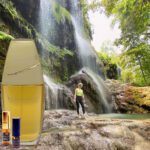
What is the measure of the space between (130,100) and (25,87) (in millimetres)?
16997

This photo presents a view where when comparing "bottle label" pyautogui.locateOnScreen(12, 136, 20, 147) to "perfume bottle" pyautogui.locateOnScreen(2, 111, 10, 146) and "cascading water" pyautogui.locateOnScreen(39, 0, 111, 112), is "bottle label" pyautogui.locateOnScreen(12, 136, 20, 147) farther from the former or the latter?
"cascading water" pyautogui.locateOnScreen(39, 0, 111, 112)

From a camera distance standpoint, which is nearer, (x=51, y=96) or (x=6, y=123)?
(x=6, y=123)

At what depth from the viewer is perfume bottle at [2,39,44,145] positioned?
5.98 feet

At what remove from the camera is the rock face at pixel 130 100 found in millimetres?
17891

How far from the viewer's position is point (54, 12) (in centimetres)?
1903

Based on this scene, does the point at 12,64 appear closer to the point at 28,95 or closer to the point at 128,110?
the point at 28,95

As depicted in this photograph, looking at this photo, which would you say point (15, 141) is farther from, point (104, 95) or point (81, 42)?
point (81, 42)

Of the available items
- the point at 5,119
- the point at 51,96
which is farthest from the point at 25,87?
the point at 51,96

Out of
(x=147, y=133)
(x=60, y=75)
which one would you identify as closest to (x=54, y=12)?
(x=60, y=75)

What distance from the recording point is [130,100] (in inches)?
727

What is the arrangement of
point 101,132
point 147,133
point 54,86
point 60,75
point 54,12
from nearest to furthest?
point 101,132
point 147,133
point 54,86
point 60,75
point 54,12

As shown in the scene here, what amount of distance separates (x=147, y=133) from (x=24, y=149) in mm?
3465

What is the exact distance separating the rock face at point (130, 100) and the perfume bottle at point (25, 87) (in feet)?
53.1

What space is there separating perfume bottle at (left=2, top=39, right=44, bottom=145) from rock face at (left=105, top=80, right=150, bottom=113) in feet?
53.1
